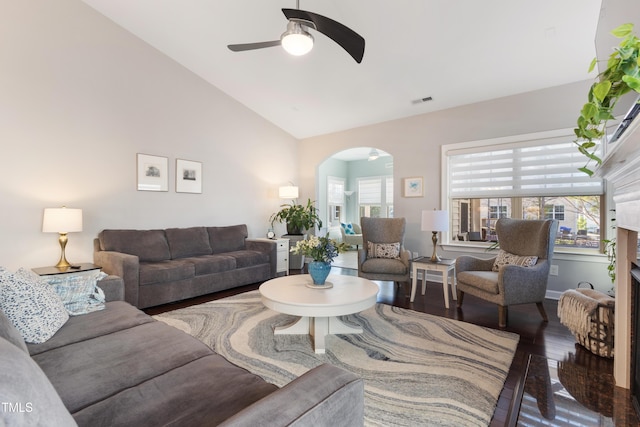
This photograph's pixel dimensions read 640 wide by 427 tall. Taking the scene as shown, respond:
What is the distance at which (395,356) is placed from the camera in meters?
2.29

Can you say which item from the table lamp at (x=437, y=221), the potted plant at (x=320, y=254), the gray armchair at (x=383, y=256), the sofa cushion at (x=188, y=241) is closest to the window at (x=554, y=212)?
the table lamp at (x=437, y=221)

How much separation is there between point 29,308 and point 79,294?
1.87ft

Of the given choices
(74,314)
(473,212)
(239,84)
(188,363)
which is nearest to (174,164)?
(239,84)

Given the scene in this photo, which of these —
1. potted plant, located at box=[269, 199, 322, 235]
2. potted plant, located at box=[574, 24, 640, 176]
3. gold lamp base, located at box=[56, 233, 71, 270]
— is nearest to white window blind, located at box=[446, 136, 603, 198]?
potted plant, located at box=[269, 199, 322, 235]

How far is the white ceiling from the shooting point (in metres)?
2.86

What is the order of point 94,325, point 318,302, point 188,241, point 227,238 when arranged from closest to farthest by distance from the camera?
point 94,325 < point 318,302 < point 188,241 < point 227,238

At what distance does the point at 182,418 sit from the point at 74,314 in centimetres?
156

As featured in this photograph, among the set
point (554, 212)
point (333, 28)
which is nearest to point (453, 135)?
point (554, 212)

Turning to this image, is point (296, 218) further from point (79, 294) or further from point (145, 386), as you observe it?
point (145, 386)

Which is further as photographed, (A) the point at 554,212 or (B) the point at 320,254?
(A) the point at 554,212

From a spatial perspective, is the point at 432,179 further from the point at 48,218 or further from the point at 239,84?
the point at 48,218

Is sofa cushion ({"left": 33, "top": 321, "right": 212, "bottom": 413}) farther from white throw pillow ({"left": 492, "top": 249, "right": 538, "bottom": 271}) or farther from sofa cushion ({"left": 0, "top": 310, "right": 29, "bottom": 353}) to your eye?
white throw pillow ({"left": 492, "top": 249, "right": 538, "bottom": 271})

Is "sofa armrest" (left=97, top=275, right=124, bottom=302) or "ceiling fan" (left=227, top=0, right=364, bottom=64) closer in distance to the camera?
"ceiling fan" (left=227, top=0, right=364, bottom=64)

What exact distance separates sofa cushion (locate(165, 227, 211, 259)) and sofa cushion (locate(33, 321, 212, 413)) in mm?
2642
